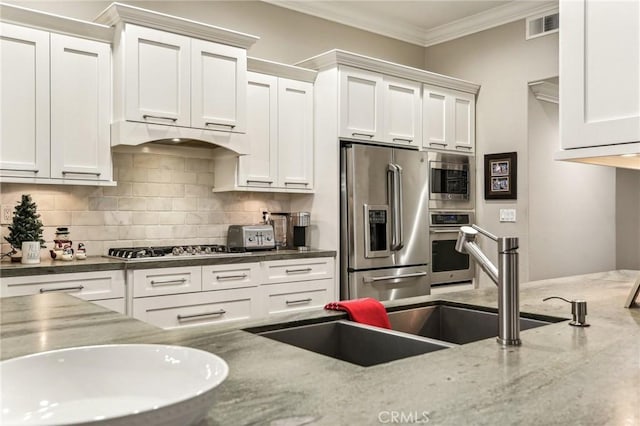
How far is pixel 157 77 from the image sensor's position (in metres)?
3.40

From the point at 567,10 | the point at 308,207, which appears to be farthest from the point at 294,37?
the point at 567,10

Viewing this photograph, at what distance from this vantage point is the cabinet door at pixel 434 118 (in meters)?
4.85

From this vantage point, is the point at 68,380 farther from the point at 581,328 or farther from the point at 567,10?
the point at 567,10

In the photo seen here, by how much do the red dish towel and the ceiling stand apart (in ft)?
11.4

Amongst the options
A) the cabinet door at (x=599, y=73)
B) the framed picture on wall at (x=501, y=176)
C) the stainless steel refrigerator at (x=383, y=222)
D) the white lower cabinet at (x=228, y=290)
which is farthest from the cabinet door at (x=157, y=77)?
the framed picture on wall at (x=501, y=176)

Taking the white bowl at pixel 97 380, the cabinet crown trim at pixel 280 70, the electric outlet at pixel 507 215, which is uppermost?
the cabinet crown trim at pixel 280 70

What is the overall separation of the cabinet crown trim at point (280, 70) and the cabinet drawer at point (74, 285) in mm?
1800

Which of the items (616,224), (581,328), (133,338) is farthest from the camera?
(616,224)

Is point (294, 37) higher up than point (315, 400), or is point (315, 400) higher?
point (294, 37)

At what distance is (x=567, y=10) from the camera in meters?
Result: 1.61

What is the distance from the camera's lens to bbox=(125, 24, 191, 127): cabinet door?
10.8 feet

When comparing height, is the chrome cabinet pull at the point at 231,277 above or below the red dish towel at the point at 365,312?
below

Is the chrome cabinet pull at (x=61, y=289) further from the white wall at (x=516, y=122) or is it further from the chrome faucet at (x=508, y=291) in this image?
the white wall at (x=516, y=122)

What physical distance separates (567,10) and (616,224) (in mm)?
4991
